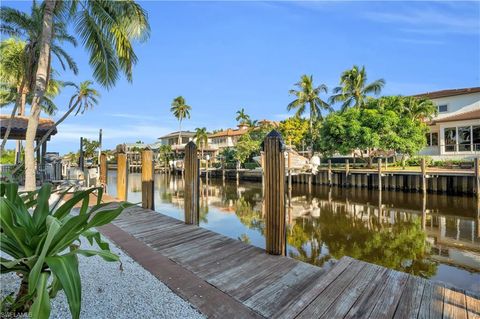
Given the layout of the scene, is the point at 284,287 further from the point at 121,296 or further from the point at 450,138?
the point at 450,138

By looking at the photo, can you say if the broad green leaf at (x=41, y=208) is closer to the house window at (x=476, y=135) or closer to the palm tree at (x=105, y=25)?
the palm tree at (x=105, y=25)

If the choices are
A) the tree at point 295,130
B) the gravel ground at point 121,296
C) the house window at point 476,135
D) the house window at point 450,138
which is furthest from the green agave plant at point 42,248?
the tree at point 295,130

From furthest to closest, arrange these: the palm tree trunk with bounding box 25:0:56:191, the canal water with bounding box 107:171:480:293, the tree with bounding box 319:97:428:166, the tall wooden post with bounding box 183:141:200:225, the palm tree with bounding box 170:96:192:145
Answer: the palm tree with bounding box 170:96:192:145, the tree with bounding box 319:97:428:166, the palm tree trunk with bounding box 25:0:56:191, the canal water with bounding box 107:171:480:293, the tall wooden post with bounding box 183:141:200:225

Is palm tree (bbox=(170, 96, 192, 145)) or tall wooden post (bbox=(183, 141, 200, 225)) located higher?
palm tree (bbox=(170, 96, 192, 145))

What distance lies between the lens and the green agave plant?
1700 mm

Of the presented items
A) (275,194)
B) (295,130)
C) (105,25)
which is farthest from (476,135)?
(105,25)

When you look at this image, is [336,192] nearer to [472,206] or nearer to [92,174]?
[472,206]

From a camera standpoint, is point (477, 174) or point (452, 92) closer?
point (477, 174)

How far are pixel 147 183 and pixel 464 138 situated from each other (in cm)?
2879

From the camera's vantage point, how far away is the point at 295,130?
109 ft

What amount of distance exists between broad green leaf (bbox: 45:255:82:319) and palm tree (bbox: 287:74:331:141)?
32.3 metres

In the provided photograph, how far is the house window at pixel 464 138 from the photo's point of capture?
955 inches

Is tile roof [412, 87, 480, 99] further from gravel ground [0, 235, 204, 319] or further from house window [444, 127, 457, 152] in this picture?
gravel ground [0, 235, 204, 319]

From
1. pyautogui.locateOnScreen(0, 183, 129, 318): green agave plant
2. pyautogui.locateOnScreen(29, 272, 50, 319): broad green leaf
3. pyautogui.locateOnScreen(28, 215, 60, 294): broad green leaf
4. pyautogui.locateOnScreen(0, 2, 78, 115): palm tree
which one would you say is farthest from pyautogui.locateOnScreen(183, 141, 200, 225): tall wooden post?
pyautogui.locateOnScreen(0, 2, 78, 115): palm tree
